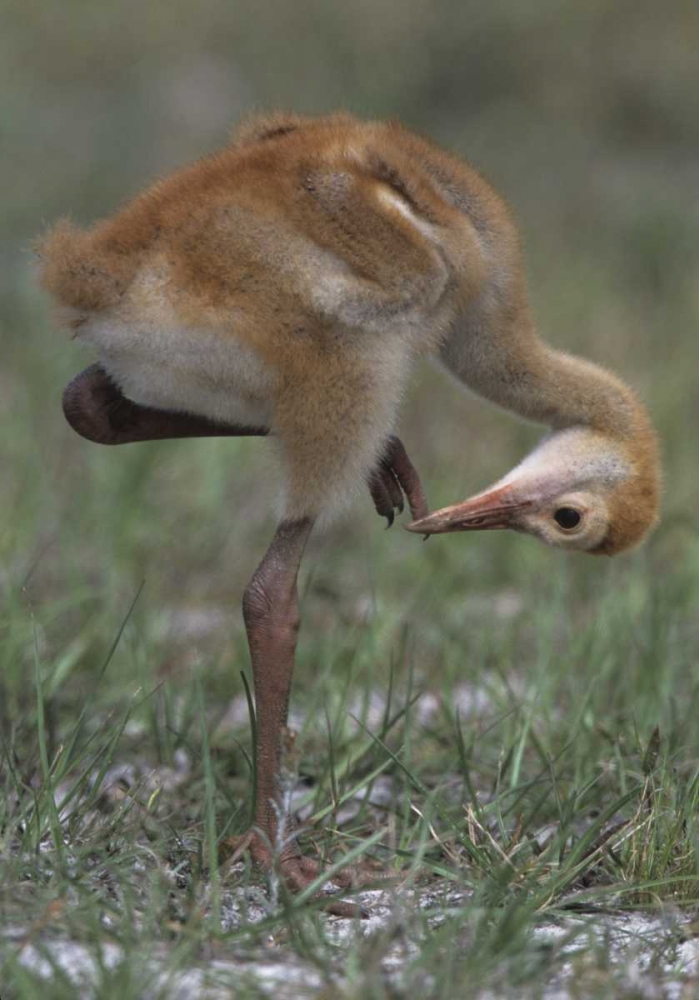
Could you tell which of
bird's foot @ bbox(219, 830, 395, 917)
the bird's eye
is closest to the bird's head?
the bird's eye

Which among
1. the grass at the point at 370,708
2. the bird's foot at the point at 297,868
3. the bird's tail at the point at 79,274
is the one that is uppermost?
the bird's tail at the point at 79,274

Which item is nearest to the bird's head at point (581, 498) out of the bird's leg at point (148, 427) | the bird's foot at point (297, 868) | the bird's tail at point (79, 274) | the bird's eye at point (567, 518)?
the bird's eye at point (567, 518)

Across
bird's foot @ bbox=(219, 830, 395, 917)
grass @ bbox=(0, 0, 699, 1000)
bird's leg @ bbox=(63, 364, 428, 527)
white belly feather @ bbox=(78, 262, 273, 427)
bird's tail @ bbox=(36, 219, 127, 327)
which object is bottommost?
bird's foot @ bbox=(219, 830, 395, 917)

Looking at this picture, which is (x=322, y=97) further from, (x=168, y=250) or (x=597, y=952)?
(x=597, y=952)

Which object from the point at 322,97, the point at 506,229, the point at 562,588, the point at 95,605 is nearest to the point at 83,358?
the point at 95,605

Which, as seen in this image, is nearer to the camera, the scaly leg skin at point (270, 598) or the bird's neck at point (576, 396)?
the scaly leg skin at point (270, 598)

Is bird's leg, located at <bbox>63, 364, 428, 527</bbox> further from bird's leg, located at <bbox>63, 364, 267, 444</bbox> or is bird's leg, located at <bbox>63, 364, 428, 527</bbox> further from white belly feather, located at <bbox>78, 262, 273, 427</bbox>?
white belly feather, located at <bbox>78, 262, 273, 427</bbox>

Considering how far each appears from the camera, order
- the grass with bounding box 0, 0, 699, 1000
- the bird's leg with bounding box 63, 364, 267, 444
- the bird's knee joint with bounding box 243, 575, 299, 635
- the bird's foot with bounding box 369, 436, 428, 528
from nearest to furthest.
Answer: the grass with bounding box 0, 0, 699, 1000 → the bird's knee joint with bounding box 243, 575, 299, 635 → the bird's leg with bounding box 63, 364, 267, 444 → the bird's foot with bounding box 369, 436, 428, 528

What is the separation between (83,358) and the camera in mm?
6066

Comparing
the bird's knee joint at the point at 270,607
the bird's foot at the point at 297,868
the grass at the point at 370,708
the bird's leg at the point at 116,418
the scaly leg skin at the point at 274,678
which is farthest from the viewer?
the bird's leg at the point at 116,418

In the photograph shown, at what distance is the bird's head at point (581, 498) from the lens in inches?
125

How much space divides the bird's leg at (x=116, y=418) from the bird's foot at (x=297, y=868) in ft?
2.56

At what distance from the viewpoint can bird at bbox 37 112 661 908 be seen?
2.78 meters

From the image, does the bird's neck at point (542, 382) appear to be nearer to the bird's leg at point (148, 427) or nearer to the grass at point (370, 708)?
the bird's leg at point (148, 427)
